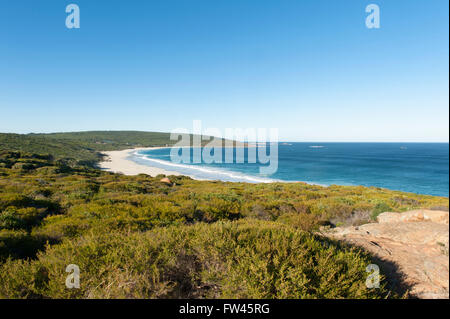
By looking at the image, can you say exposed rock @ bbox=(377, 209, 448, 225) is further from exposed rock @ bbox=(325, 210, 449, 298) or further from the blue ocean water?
the blue ocean water

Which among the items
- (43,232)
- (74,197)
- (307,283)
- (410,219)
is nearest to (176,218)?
(43,232)

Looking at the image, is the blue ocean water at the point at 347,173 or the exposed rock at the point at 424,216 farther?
the blue ocean water at the point at 347,173

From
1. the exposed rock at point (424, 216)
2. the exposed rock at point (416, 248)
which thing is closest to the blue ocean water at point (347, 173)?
the exposed rock at point (424, 216)

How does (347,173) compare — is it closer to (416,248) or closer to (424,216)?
(424,216)

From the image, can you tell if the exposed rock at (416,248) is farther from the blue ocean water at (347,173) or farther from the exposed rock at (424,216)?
the blue ocean water at (347,173)

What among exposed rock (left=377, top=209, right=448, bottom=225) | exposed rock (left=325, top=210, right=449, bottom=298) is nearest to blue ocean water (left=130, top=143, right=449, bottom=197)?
exposed rock (left=377, top=209, right=448, bottom=225)

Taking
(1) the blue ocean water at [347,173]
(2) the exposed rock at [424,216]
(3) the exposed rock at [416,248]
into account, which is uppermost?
(2) the exposed rock at [424,216]

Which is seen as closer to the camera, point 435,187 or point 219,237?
point 219,237
